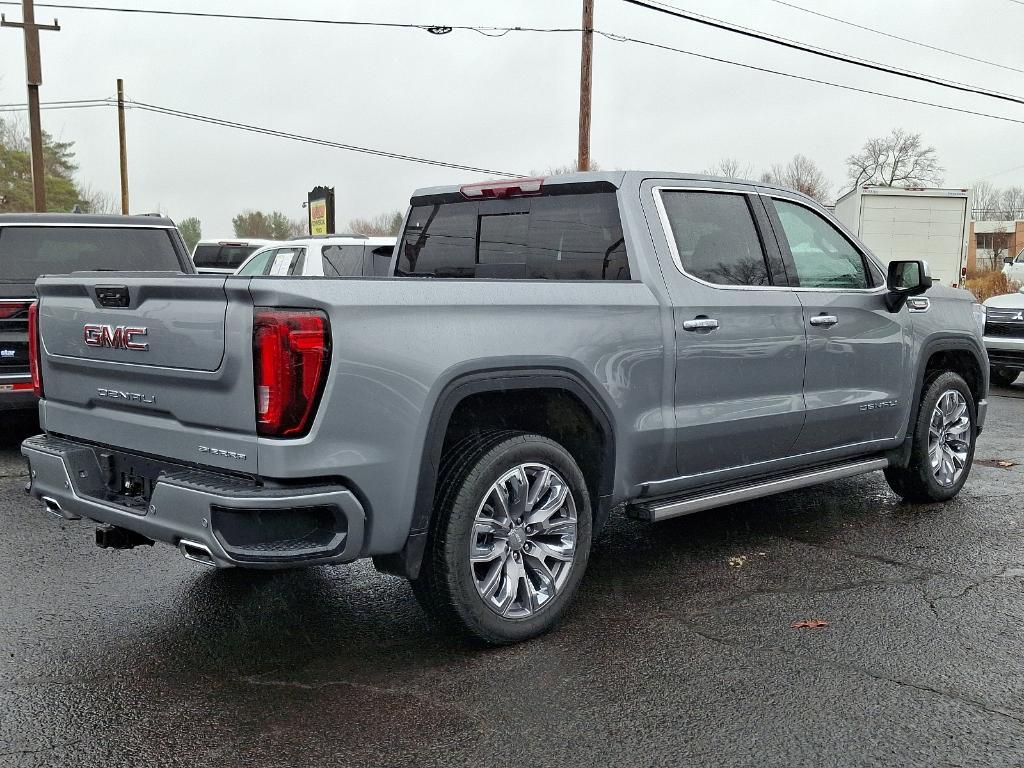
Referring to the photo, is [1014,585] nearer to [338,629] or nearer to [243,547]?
[338,629]

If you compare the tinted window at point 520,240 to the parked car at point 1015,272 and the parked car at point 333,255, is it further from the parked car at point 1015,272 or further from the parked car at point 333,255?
the parked car at point 1015,272

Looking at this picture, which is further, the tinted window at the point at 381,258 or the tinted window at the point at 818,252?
the tinted window at the point at 381,258

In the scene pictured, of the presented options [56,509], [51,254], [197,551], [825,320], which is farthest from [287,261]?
[197,551]

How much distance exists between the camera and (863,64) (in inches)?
1010

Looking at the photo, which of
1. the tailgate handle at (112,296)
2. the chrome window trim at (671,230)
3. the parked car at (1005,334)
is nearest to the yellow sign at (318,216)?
the parked car at (1005,334)

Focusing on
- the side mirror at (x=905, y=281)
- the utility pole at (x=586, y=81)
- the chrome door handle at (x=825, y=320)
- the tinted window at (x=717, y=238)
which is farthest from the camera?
the utility pole at (x=586, y=81)

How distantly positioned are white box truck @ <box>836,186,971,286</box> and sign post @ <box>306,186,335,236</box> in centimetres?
1375

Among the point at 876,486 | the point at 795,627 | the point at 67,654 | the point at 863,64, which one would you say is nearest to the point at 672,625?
the point at 795,627

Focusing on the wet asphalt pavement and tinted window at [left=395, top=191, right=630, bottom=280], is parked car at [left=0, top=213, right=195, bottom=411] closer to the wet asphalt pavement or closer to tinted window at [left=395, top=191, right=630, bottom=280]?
the wet asphalt pavement

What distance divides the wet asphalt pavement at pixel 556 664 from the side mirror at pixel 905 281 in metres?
1.38

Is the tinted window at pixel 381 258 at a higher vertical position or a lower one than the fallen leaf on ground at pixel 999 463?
higher

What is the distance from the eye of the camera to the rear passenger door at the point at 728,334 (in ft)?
15.6

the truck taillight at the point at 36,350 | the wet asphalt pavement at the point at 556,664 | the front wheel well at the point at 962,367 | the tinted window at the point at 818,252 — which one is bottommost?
the wet asphalt pavement at the point at 556,664

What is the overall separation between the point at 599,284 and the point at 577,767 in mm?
2073
